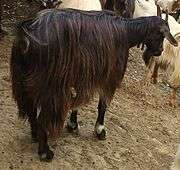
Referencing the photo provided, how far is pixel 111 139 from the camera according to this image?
211 inches

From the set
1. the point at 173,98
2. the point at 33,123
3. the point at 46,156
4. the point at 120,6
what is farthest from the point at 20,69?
the point at 173,98

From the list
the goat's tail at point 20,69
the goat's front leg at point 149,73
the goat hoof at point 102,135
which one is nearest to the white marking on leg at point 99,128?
the goat hoof at point 102,135

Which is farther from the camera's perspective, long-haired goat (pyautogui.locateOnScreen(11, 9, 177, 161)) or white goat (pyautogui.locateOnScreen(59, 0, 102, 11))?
white goat (pyautogui.locateOnScreen(59, 0, 102, 11))

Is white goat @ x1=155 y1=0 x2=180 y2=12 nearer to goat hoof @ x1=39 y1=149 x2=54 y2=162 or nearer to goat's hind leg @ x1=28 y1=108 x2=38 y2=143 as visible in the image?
goat's hind leg @ x1=28 y1=108 x2=38 y2=143

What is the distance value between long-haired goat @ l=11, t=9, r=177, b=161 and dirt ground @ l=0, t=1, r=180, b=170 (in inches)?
10.8

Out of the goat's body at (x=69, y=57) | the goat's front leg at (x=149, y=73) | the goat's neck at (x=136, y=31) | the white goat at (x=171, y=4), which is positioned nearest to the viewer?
the goat's body at (x=69, y=57)

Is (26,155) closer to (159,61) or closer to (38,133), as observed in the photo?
(38,133)

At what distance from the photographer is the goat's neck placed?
4.66 meters

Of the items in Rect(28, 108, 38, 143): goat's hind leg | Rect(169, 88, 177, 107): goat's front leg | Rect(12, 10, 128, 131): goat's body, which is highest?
Rect(12, 10, 128, 131): goat's body

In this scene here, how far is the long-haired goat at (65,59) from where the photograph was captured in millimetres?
4137

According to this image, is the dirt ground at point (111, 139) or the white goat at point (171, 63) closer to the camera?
the dirt ground at point (111, 139)

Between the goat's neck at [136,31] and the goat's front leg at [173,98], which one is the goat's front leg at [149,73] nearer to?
the goat's front leg at [173,98]

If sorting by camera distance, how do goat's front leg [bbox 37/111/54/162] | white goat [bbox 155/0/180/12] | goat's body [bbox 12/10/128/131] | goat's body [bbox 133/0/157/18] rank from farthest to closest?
1. white goat [bbox 155/0/180/12]
2. goat's body [bbox 133/0/157/18]
3. goat's front leg [bbox 37/111/54/162]
4. goat's body [bbox 12/10/128/131]

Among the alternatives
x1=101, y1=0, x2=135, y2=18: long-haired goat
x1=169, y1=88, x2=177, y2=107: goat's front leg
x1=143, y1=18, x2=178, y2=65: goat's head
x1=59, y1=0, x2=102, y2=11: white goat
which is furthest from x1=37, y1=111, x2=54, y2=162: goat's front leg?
x1=101, y1=0, x2=135, y2=18: long-haired goat
